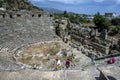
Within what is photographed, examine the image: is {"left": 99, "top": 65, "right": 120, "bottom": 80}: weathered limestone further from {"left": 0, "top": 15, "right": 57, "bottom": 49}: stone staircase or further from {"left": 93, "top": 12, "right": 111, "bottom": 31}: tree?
{"left": 93, "top": 12, "right": 111, "bottom": 31}: tree

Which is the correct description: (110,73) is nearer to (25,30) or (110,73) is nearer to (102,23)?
(25,30)

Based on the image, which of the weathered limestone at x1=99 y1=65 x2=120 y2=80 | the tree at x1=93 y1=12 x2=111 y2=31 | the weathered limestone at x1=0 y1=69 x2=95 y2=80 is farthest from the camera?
the tree at x1=93 y1=12 x2=111 y2=31

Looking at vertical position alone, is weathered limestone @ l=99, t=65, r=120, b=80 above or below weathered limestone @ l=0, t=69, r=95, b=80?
above

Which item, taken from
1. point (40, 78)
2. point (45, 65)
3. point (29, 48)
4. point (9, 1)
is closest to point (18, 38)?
point (29, 48)

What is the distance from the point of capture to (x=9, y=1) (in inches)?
2618

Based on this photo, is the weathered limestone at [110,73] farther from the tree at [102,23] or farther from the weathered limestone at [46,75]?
the tree at [102,23]

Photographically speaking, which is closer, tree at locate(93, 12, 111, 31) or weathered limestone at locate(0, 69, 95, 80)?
weathered limestone at locate(0, 69, 95, 80)

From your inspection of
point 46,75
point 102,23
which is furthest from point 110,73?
point 102,23

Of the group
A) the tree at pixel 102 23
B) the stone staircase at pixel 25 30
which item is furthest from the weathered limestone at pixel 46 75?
the tree at pixel 102 23

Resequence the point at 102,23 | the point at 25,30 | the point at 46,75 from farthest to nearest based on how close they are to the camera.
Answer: the point at 102,23 → the point at 25,30 → the point at 46,75

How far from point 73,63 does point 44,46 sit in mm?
5089

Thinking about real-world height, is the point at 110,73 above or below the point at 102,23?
above

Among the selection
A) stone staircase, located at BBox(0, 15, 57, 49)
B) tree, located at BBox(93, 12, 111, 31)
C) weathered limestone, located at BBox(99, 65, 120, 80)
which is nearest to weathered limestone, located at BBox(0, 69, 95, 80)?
weathered limestone, located at BBox(99, 65, 120, 80)

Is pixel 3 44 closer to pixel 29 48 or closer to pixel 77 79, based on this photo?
pixel 29 48
